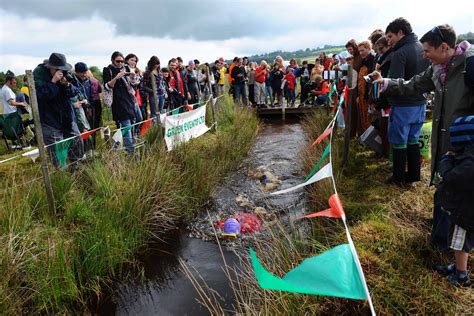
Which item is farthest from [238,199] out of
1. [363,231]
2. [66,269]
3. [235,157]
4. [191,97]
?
[191,97]

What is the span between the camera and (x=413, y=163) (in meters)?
4.22

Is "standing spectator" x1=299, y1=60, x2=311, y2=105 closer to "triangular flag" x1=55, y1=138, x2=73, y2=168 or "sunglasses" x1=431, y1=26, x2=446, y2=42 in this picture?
"triangular flag" x1=55, y1=138, x2=73, y2=168

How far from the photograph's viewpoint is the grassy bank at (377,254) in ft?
7.88

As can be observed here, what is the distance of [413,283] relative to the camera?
2.51 meters

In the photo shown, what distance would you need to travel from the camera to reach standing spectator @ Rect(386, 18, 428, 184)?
3941 millimetres

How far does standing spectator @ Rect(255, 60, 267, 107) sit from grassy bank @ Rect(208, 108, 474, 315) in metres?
9.02

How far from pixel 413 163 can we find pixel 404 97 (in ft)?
2.92

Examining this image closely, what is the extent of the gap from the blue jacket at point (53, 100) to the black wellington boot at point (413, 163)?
468 centimetres

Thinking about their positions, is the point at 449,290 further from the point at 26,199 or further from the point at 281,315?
the point at 26,199

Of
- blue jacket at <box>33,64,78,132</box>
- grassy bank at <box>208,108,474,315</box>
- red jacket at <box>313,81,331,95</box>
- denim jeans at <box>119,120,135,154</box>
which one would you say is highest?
blue jacket at <box>33,64,78,132</box>

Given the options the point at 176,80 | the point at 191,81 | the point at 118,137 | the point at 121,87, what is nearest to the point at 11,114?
the point at 121,87

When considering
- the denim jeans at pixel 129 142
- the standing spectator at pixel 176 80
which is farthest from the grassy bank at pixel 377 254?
the standing spectator at pixel 176 80

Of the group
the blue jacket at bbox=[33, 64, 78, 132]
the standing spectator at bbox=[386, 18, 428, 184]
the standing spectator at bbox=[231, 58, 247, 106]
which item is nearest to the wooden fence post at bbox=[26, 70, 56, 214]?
the blue jacket at bbox=[33, 64, 78, 132]

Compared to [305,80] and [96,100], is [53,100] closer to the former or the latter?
[96,100]
